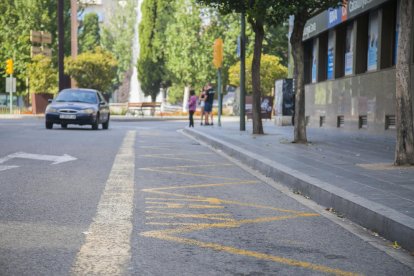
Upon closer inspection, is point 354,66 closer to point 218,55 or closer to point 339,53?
point 339,53

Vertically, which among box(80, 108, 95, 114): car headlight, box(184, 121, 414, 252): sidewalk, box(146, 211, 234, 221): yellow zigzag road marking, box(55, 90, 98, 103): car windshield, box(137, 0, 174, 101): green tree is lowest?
box(146, 211, 234, 221): yellow zigzag road marking

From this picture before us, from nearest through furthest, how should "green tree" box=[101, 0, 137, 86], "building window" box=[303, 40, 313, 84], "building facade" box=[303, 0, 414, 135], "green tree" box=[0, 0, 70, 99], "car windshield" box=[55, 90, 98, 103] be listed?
1. "building facade" box=[303, 0, 414, 135]
2. "car windshield" box=[55, 90, 98, 103]
3. "building window" box=[303, 40, 313, 84]
4. "green tree" box=[0, 0, 70, 99]
5. "green tree" box=[101, 0, 137, 86]

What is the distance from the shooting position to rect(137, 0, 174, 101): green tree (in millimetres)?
59781

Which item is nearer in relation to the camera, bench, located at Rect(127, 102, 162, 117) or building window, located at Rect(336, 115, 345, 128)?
building window, located at Rect(336, 115, 345, 128)

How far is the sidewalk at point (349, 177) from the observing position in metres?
5.81

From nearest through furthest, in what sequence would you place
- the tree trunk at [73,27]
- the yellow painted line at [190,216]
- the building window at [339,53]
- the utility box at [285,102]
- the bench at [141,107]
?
the yellow painted line at [190,216] → the building window at [339,53] → the utility box at [285,102] → the bench at [141,107] → the tree trunk at [73,27]

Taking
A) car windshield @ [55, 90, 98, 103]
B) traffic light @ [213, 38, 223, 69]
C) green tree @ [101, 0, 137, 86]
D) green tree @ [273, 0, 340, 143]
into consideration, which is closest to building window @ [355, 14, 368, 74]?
traffic light @ [213, 38, 223, 69]

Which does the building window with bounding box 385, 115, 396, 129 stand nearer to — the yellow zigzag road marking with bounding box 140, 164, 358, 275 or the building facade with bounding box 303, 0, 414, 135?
the building facade with bounding box 303, 0, 414, 135

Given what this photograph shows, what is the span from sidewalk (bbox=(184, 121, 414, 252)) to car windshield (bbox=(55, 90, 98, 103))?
10.0 metres

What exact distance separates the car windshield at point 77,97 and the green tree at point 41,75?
2386 cm

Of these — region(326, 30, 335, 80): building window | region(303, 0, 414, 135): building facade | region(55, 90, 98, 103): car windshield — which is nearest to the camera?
region(303, 0, 414, 135): building facade

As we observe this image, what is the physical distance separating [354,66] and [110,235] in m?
18.2

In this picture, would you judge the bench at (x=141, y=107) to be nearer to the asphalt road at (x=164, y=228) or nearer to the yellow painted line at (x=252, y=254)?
the asphalt road at (x=164, y=228)

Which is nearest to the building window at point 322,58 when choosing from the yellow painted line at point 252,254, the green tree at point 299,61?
the green tree at point 299,61
